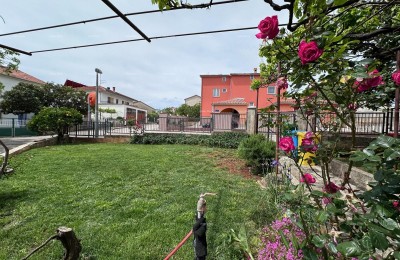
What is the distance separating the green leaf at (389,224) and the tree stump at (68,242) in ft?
5.76

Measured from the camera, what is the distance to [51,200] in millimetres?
4348

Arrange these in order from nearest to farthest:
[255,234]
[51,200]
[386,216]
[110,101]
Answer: [386,216] < [255,234] < [51,200] < [110,101]

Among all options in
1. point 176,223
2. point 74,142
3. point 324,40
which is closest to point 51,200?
point 176,223

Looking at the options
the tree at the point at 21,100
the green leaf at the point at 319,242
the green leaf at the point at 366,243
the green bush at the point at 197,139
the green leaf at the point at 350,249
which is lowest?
the green bush at the point at 197,139

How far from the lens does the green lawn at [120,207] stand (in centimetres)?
289

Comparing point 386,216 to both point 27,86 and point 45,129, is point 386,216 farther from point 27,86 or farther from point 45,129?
point 27,86

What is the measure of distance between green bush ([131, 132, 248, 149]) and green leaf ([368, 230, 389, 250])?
33.3 feet

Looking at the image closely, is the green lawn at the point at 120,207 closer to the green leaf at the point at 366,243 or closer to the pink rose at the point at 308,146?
the pink rose at the point at 308,146

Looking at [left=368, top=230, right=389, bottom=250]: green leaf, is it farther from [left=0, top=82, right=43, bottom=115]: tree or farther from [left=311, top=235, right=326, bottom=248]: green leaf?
[left=0, top=82, right=43, bottom=115]: tree

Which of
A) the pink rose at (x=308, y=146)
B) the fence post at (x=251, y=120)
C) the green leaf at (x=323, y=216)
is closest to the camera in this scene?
the green leaf at (x=323, y=216)

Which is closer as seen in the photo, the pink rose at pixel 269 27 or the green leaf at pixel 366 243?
the green leaf at pixel 366 243

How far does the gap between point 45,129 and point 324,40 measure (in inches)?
567

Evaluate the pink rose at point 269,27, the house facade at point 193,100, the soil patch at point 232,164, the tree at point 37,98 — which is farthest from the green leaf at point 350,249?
the house facade at point 193,100

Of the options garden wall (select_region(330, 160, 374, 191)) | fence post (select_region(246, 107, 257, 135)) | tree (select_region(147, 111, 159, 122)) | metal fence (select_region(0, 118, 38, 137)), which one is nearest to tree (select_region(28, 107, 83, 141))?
metal fence (select_region(0, 118, 38, 137))
